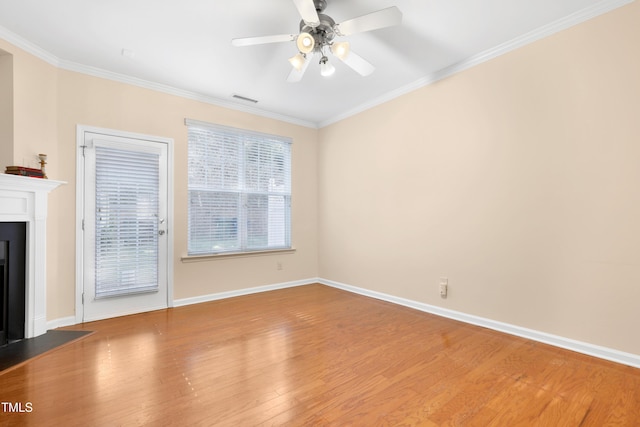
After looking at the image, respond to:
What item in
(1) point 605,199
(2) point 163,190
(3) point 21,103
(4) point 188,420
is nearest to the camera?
(4) point 188,420

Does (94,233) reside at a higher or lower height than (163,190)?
lower

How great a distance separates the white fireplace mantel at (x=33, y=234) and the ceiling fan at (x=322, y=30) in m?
2.18

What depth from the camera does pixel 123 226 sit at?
3.23m

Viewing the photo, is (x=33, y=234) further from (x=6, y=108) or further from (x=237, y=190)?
(x=237, y=190)

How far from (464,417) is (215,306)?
2886mm

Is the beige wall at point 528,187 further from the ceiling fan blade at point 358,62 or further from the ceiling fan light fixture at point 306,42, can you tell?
the ceiling fan light fixture at point 306,42

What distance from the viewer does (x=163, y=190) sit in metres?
3.49

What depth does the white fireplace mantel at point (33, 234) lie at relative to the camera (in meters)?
2.46

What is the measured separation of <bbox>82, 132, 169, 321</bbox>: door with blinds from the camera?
10.1ft

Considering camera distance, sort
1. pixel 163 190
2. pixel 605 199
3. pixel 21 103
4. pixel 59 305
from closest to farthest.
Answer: pixel 605 199 < pixel 21 103 < pixel 59 305 < pixel 163 190

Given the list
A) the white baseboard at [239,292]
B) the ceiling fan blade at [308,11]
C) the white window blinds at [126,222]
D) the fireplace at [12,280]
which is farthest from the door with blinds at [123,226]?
the ceiling fan blade at [308,11]

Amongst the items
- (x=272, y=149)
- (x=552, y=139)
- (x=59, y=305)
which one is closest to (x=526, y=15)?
(x=552, y=139)

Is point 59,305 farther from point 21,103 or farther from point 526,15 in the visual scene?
point 526,15

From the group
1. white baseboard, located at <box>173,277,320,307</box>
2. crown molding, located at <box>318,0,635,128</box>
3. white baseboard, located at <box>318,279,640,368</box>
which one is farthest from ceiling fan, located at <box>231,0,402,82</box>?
white baseboard, located at <box>173,277,320,307</box>
